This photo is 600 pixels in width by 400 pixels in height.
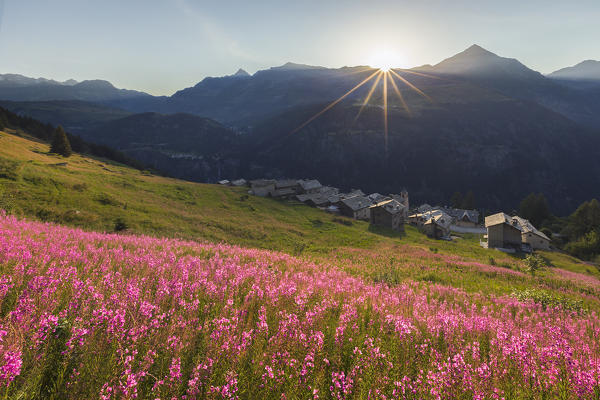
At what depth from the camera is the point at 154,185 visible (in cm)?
4912

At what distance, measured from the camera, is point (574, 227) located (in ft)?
275

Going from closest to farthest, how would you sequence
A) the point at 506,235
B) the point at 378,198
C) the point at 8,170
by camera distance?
the point at 8,170 < the point at 506,235 < the point at 378,198

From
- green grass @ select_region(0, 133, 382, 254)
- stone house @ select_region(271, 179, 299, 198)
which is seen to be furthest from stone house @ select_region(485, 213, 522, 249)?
stone house @ select_region(271, 179, 299, 198)

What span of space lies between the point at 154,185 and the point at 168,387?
5414 cm

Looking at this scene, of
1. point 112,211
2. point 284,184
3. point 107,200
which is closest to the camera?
point 112,211

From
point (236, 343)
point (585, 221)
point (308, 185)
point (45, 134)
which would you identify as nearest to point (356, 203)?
point (308, 185)

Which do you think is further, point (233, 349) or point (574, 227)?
point (574, 227)

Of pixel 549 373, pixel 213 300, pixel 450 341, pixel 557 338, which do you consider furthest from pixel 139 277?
pixel 557 338

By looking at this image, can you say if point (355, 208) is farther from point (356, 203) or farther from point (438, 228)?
point (438, 228)

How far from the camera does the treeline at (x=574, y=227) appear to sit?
69.3 meters

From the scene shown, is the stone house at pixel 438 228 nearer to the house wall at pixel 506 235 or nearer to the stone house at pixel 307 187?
the house wall at pixel 506 235

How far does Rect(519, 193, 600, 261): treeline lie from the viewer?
227ft

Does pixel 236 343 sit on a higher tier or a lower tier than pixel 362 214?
higher

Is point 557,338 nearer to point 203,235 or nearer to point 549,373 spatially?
point 549,373
